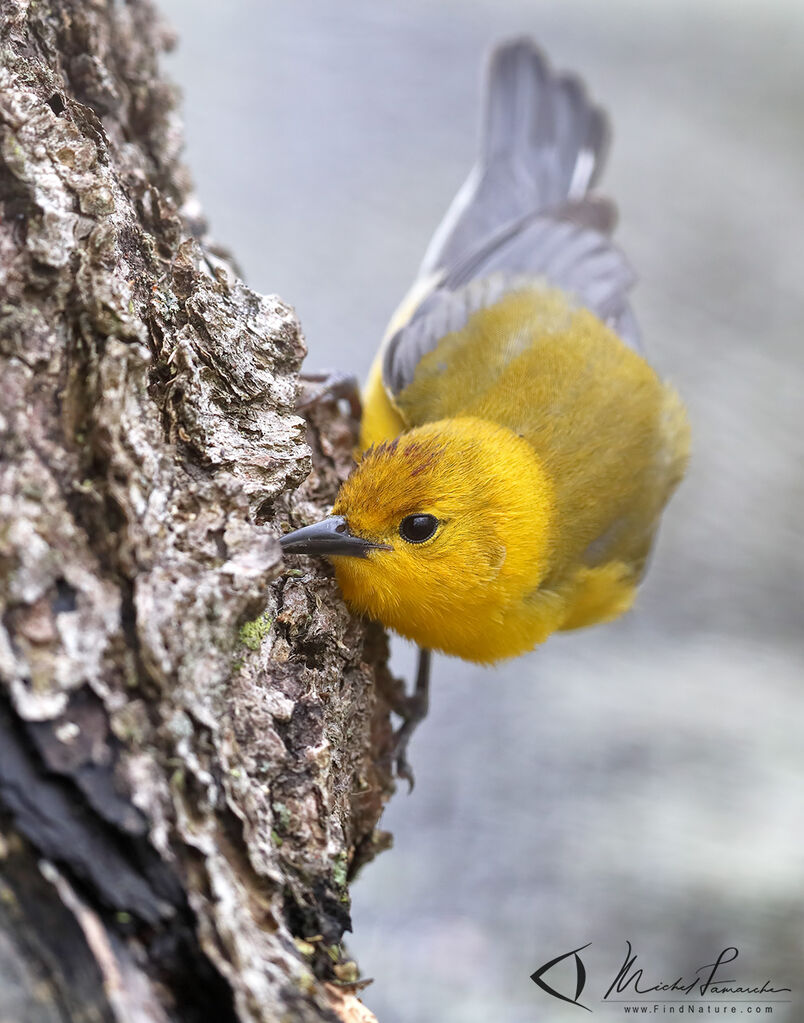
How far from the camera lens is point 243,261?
19.5 feet

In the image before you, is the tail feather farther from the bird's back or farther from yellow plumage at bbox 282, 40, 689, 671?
the bird's back

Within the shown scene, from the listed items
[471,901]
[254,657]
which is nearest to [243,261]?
[471,901]

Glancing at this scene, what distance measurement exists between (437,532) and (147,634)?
52.9 inches

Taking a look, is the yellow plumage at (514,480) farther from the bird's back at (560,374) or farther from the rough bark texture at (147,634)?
the rough bark texture at (147,634)

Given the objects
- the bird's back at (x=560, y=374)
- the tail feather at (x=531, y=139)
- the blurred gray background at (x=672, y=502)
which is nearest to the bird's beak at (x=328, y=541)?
the bird's back at (x=560, y=374)

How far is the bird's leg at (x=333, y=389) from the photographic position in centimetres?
317

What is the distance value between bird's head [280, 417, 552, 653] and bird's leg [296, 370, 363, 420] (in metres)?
0.43

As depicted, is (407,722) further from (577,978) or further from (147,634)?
(147,634)

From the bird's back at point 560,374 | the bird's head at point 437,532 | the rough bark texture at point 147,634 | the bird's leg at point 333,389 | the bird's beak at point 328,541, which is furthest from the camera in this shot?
the bird's back at point 560,374

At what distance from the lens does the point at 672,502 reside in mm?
6387

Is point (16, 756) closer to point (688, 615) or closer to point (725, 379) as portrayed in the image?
point (688, 615)

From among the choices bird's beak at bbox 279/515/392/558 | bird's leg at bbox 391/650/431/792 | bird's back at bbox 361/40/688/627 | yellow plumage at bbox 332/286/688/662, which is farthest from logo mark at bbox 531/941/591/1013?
bird's beak at bbox 279/515/392/558

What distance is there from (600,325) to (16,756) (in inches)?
119

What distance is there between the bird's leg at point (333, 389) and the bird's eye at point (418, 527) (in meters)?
0.54
